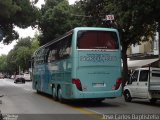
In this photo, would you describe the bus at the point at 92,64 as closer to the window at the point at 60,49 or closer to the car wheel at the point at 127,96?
the window at the point at 60,49

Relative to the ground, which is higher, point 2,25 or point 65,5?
point 65,5

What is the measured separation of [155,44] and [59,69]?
25239 mm

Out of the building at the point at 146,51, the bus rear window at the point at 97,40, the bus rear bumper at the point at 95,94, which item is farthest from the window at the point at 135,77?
the building at the point at 146,51

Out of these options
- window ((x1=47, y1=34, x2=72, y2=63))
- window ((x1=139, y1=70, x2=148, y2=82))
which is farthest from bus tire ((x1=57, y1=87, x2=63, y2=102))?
window ((x1=139, y1=70, x2=148, y2=82))

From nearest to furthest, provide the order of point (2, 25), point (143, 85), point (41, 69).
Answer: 1. point (143, 85)
2. point (41, 69)
3. point (2, 25)

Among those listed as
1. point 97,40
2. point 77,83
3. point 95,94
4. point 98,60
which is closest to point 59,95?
point 77,83

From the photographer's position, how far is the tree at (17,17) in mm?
40750

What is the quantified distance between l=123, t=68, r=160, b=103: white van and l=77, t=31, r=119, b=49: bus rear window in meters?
2.33

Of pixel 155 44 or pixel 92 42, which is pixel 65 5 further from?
pixel 92 42

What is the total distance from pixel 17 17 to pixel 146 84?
84.7 feet

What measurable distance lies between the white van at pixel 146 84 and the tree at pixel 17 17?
67.3ft

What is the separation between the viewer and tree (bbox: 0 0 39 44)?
40.8 metres

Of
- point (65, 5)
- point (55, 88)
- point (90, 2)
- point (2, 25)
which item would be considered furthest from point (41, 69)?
point (65, 5)

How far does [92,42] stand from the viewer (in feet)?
A: 64.5
